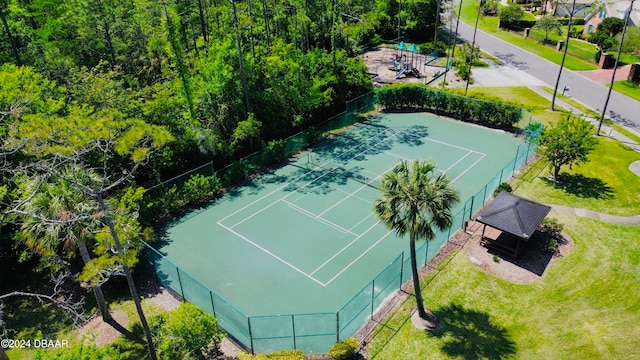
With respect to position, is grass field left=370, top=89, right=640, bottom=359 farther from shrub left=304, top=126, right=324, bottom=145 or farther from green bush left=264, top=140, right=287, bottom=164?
shrub left=304, top=126, right=324, bottom=145

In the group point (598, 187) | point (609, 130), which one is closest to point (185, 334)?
point (598, 187)

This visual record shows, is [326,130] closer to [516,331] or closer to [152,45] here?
Result: [152,45]

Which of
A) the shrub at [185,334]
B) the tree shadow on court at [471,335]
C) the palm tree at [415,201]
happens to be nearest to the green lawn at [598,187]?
the tree shadow on court at [471,335]

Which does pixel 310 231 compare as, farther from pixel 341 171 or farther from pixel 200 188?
pixel 200 188

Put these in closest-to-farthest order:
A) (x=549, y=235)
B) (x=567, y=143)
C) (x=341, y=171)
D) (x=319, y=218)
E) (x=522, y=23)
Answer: (x=549, y=235)
(x=319, y=218)
(x=567, y=143)
(x=341, y=171)
(x=522, y=23)

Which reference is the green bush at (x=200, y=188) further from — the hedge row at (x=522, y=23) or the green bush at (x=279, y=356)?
the hedge row at (x=522, y=23)
